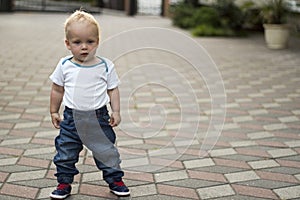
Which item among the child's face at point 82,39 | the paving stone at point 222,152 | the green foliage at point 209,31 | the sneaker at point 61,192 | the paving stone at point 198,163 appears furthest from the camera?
the green foliage at point 209,31

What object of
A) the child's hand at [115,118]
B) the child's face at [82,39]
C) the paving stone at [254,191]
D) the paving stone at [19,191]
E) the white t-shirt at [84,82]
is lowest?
the paving stone at [19,191]

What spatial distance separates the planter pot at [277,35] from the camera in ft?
29.6

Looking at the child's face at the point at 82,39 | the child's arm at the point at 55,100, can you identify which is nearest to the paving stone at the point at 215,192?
the child's arm at the point at 55,100

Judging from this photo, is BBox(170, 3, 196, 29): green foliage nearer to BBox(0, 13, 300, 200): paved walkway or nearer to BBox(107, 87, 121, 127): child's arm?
BBox(0, 13, 300, 200): paved walkway

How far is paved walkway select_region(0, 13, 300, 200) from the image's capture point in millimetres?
2773

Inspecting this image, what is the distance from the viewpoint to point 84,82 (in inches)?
93.2

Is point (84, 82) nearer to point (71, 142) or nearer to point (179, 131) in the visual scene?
point (71, 142)

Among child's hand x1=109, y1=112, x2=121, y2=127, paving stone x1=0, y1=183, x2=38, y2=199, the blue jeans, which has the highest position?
child's hand x1=109, y1=112, x2=121, y2=127

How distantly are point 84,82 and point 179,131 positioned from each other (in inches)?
63.8

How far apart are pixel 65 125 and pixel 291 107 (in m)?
2.93

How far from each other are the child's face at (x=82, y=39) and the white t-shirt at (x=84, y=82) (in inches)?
2.8

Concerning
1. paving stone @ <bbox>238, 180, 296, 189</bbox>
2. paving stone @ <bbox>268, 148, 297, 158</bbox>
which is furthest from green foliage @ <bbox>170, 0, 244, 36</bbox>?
paving stone @ <bbox>238, 180, 296, 189</bbox>

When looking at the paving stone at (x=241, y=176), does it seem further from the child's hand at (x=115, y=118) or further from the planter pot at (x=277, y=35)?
the planter pot at (x=277, y=35)

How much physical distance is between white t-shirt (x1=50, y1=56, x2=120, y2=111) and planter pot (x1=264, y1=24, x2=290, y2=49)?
7209 millimetres
